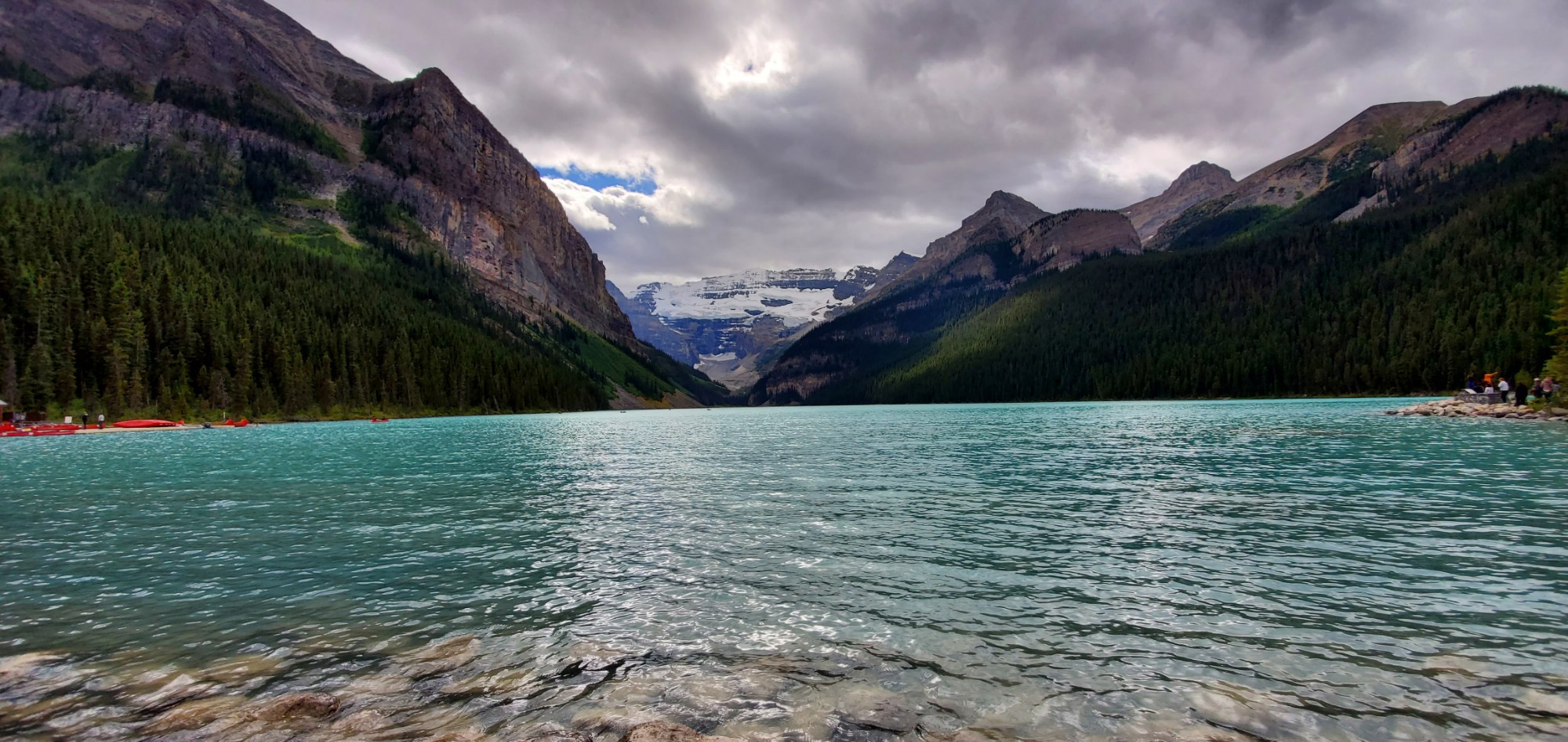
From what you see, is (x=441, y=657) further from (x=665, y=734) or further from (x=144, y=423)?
(x=144, y=423)

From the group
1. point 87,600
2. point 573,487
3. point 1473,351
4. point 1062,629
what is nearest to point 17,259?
point 573,487

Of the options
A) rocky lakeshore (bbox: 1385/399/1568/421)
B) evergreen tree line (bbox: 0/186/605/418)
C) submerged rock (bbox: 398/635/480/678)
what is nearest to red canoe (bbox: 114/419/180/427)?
evergreen tree line (bbox: 0/186/605/418)

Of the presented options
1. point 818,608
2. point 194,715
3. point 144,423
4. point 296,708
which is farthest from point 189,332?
point 818,608

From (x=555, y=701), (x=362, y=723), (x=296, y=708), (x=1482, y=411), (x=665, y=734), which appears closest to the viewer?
(x=665, y=734)

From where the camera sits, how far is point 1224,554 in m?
17.8

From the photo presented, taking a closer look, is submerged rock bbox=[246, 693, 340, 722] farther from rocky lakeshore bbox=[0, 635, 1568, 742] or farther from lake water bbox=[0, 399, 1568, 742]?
lake water bbox=[0, 399, 1568, 742]

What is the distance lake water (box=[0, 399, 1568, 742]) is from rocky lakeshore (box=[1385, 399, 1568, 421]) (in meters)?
47.4

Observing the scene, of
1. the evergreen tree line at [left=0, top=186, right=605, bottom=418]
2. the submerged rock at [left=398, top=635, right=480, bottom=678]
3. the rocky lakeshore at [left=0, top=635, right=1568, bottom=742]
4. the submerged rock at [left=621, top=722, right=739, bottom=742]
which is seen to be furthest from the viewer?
the evergreen tree line at [left=0, top=186, right=605, bottom=418]

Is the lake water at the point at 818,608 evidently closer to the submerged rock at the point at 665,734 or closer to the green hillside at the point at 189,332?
the submerged rock at the point at 665,734

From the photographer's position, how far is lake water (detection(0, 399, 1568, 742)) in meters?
9.17

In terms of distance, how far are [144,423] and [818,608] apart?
121 meters

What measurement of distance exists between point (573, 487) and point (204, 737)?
27118 millimetres

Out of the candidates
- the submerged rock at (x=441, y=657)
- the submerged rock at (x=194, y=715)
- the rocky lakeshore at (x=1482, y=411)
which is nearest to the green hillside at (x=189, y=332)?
the submerged rock at (x=194, y=715)

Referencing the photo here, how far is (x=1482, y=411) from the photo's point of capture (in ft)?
243
